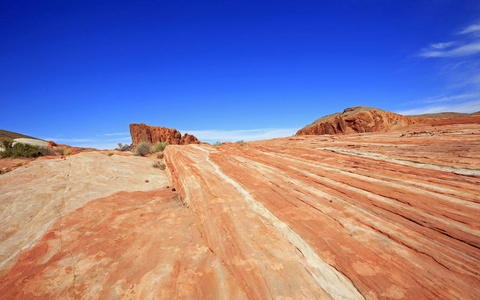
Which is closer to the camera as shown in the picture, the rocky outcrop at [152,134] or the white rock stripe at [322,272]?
the white rock stripe at [322,272]

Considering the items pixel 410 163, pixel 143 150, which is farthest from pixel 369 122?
pixel 143 150

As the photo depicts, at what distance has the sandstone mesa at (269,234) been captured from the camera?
303cm

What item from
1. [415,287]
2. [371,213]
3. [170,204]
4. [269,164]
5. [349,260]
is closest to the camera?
[415,287]

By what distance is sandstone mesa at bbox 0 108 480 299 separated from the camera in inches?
119

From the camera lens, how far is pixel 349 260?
333 cm

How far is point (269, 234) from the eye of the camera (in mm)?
4254

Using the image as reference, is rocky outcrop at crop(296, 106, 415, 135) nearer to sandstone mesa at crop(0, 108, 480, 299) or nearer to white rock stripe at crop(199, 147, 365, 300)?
sandstone mesa at crop(0, 108, 480, 299)

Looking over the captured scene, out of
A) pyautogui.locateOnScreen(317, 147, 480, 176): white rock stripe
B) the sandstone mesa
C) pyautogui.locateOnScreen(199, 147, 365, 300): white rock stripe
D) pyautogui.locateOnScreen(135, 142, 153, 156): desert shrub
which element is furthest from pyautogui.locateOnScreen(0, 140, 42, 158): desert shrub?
pyautogui.locateOnScreen(317, 147, 480, 176): white rock stripe

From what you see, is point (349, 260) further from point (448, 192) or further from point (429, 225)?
point (448, 192)

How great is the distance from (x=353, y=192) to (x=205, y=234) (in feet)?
12.7

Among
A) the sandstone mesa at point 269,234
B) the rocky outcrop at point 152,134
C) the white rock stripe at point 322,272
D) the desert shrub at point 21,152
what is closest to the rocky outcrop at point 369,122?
the sandstone mesa at point 269,234

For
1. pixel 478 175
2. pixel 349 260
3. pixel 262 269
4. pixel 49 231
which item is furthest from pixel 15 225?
pixel 478 175

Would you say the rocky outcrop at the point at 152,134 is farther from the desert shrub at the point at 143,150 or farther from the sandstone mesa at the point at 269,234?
the sandstone mesa at the point at 269,234

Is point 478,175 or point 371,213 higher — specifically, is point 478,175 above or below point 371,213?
above
